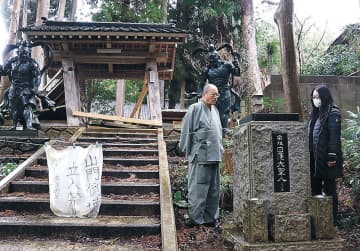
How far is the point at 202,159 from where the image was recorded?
4.70 m

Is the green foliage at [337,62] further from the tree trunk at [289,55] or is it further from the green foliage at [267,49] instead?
the tree trunk at [289,55]

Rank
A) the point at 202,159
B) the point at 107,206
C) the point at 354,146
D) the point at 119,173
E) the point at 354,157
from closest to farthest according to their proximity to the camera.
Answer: the point at 107,206 < the point at 202,159 < the point at 119,173 < the point at 354,157 < the point at 354,146

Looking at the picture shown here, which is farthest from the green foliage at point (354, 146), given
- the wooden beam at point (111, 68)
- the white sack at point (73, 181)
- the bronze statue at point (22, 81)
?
the wooden beam at point (111, 68)

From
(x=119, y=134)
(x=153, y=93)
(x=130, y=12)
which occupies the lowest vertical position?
(x=119, y=134)

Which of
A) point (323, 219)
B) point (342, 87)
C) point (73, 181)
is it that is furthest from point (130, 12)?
point (323, 219)

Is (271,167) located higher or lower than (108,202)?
higher

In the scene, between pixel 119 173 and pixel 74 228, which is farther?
pixel 119 173

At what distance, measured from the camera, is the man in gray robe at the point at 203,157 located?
4703 millimetres

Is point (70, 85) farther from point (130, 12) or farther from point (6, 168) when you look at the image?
point (130, 12)

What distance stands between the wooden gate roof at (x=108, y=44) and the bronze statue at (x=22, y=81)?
2.09m

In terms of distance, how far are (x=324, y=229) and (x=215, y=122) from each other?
1.92 metres

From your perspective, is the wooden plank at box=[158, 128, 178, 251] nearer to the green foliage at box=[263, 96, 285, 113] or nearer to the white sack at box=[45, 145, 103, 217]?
the white sack at box=[45, 145, 103, 217]

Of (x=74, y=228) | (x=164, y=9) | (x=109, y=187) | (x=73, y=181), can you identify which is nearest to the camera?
(x=74, y=228)

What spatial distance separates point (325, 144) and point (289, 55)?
2931 mm
